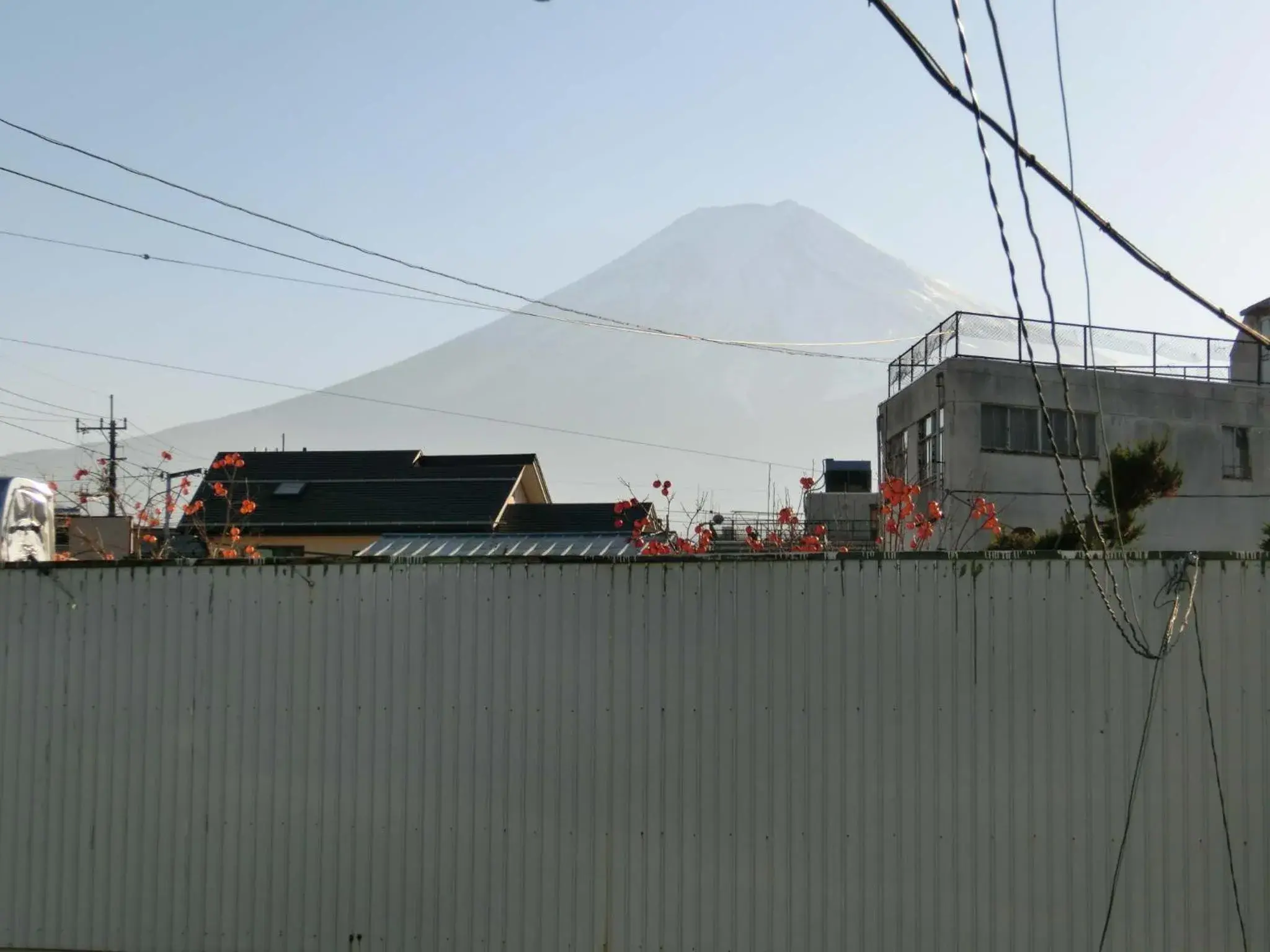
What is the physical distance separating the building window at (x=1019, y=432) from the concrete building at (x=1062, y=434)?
3 cm

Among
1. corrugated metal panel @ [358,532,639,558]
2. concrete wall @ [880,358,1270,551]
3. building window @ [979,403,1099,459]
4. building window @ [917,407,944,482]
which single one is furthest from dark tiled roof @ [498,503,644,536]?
building window @ [979,403,1099,459]

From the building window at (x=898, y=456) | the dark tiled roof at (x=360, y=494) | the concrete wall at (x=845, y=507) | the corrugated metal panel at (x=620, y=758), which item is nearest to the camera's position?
the corrugated metal panel at (x=620, y=758)

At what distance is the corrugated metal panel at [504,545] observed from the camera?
25016mm

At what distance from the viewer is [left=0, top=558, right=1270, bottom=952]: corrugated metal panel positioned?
8.12 meters

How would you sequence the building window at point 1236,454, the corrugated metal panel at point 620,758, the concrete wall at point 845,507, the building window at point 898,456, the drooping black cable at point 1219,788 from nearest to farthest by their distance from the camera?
the drooping black cable at point 1219,788 < the corrugated metal panel at point 620,758 < the building window at point 1236,454 < the building window at point 898,456 < the concrete wall at point 845,507

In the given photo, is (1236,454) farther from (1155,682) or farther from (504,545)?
(1155,682)

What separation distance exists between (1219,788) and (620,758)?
3672 mm

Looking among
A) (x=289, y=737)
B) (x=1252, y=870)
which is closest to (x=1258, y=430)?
(x=1252, y=870)

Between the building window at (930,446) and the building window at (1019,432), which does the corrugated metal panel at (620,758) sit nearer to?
the building window at (930,446)

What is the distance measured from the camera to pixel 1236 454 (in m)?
32.7

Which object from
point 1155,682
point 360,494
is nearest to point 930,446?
point 360,494

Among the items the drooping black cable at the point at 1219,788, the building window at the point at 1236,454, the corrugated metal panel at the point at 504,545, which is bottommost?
the drooping black cable at the point at 1219,788

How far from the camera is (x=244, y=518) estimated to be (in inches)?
1334

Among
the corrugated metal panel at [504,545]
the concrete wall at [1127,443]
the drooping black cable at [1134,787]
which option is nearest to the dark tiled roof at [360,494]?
the corrugated metal panel at [504,545]
